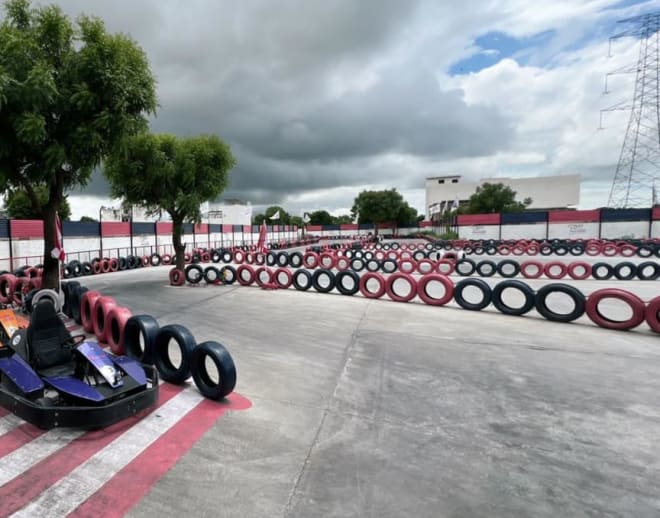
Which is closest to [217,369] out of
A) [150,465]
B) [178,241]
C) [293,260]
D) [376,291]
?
[150,465]

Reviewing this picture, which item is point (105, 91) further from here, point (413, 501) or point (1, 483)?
point (413, 501)

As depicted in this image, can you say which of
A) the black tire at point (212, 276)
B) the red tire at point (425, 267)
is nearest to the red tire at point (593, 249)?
the red tire at point (425, 267)

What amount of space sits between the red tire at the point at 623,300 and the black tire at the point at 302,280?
8433 mm

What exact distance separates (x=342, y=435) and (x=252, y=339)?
12.5 feet

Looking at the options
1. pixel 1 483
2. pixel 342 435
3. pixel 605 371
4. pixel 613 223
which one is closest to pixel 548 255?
pixel 613 223

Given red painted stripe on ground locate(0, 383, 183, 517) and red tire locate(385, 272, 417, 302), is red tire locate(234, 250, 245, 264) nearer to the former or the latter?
red tire locate(385, 272, 417, 302)

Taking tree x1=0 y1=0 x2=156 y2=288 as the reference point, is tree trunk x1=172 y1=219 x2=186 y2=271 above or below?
below

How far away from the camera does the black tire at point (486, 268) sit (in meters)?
15.7

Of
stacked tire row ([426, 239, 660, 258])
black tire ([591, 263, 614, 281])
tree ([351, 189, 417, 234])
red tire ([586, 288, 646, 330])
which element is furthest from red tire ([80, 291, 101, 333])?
tree ([351, 189, 417, 234])

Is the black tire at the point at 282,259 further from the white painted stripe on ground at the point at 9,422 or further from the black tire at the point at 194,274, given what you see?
the white painted stripe on ground at the point at 9,422

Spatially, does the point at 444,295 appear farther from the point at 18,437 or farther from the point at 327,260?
the point at 327,260

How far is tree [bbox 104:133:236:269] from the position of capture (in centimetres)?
1307

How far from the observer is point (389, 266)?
17.7m

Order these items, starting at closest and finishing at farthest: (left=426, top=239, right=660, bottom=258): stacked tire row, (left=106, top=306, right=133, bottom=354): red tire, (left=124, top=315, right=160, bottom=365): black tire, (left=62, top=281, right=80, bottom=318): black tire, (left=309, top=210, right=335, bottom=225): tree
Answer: (left=124, top=315, right=160, bottom=365): black tire < (left=106, top=306, right=133, bottom=354): red tire < (left=62, top=281, right=80, bottom=318): black tire < (left=426, top=239, right=660, bottom=258): stacked tire row < (left=309, top=210, right=335, bottom=225): tree
